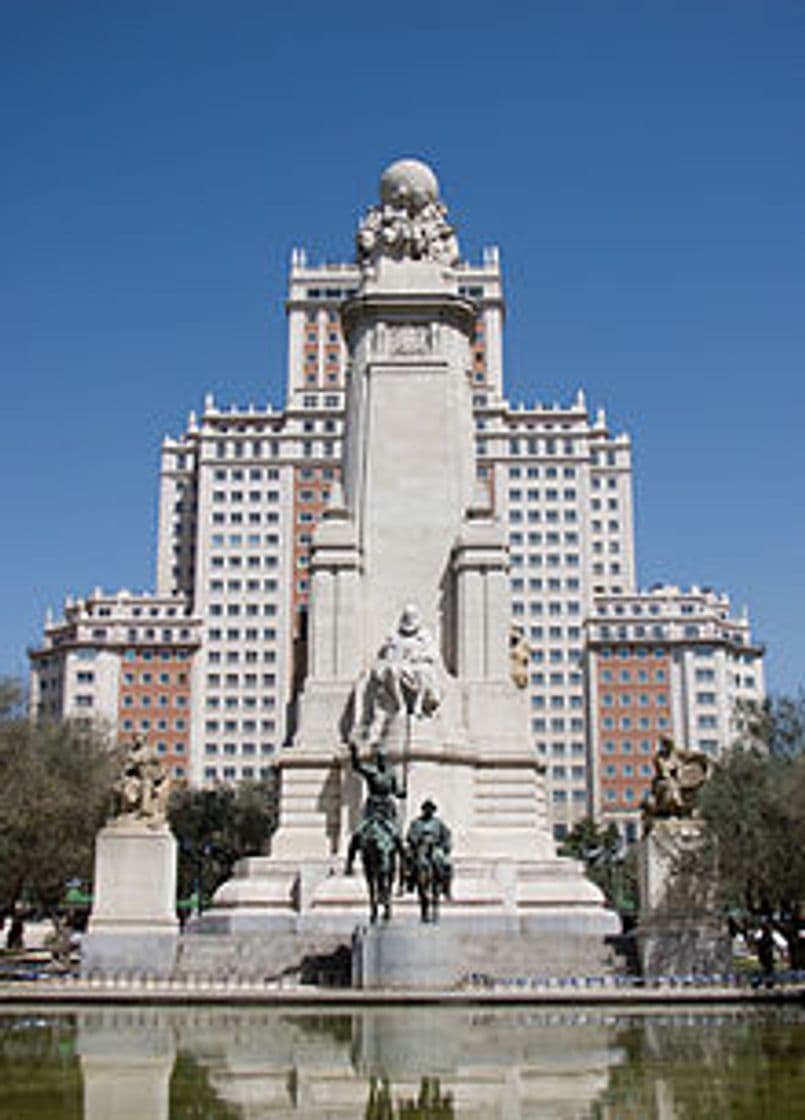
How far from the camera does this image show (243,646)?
129 metres

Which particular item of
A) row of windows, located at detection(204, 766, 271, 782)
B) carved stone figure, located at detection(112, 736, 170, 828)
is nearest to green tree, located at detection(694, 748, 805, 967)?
carved stone figure, located at detection(112, 736, 170, 828)

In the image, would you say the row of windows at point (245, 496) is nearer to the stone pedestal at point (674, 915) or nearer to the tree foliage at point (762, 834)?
the tree foliage at point (762, 834)

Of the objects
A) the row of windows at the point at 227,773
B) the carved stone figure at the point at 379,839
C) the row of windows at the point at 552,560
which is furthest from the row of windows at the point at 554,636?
the carved stone figure at the point at 379,839

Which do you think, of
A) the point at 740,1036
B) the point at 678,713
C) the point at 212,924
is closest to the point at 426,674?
the point at 212,924

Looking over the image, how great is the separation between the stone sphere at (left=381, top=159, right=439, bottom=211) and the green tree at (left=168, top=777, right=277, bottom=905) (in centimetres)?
4604

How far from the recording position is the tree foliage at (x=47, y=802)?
1588 inches

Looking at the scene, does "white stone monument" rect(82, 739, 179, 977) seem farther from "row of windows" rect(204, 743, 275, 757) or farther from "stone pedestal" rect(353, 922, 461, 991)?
"row of windows" rect(204, 743, 275, 757)

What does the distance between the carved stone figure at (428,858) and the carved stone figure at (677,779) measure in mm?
6492

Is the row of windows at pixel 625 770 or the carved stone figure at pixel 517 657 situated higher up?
the carved stone figure at pixel 517 657

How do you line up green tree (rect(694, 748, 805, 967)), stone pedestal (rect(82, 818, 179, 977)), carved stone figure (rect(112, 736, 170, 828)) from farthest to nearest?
carved stone figure (rect(112, 736, 170, 828)), stone pedestal (rect(82, 818, 179, 977)), green tree (rect(694, 748, 805, 967))

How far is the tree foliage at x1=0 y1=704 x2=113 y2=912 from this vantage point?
4034cm

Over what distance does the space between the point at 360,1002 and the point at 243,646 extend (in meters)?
109

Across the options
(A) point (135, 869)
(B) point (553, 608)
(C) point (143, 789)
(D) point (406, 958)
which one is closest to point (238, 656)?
(B) point (553, 608)

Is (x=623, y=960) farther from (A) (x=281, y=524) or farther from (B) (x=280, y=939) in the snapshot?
(A) (x=281, y=524)
